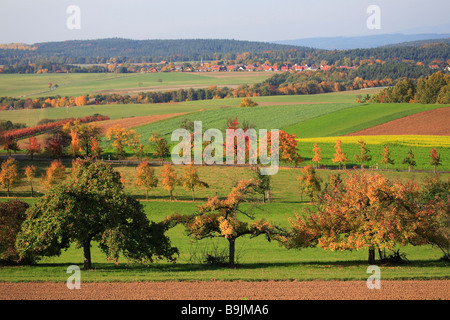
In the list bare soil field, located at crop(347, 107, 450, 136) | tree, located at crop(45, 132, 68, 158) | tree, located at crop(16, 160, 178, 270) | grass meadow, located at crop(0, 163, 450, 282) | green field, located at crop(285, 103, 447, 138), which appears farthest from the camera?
green field, located at crop(285, 103, 447, 138)

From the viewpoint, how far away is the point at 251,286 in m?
19.2

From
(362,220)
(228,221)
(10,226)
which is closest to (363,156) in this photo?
(362,220)

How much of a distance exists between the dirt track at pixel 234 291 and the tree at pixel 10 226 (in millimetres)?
4407

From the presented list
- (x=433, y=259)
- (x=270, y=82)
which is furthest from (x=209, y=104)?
(x=433, y=259)

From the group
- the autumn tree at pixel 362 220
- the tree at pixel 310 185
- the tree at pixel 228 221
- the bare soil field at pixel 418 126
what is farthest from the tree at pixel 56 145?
the autumn tree at pixel 362 220

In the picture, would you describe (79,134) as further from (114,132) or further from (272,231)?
(272,231)

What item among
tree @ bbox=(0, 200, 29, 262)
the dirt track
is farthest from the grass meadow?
the dirt track

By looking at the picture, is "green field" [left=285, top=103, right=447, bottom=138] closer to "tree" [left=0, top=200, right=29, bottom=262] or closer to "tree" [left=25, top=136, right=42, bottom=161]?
"tree" [left=25, top=136, right=42, bottom=161]

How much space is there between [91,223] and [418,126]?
68.4m

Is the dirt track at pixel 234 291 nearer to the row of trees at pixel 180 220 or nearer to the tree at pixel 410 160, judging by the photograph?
the row of trees at pixel 180 220

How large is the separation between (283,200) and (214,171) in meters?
13.7

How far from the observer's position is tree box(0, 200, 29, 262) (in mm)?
23328

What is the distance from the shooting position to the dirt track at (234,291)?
57.8 ft

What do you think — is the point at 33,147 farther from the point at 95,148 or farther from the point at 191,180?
the point at 191,180
